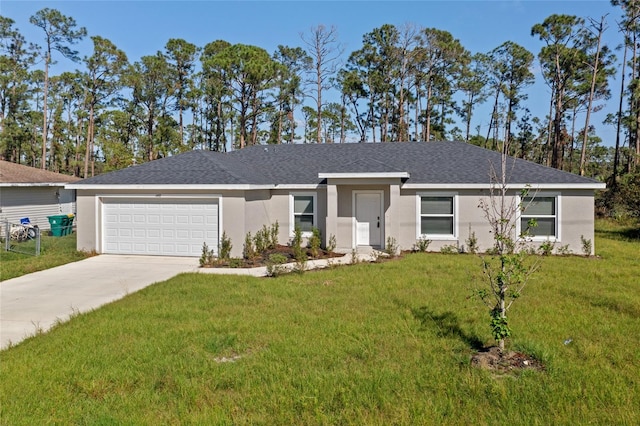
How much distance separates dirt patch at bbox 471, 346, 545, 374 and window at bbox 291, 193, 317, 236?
10.5 m

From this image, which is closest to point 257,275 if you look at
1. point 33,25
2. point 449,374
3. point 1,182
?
point 449,374

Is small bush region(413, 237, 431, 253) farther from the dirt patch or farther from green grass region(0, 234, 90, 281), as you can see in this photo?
green grass region(0, 234, 90, 281)

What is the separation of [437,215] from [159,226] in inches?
388

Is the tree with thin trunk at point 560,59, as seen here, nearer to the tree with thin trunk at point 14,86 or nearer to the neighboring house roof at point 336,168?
the neighboring house roof at point 336,168

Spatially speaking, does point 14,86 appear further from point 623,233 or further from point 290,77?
point 623,233

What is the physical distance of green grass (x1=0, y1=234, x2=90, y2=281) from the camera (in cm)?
1078

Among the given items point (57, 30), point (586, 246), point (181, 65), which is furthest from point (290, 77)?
point (586, 246)

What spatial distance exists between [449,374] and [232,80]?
30.2 metres

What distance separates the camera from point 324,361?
503cm

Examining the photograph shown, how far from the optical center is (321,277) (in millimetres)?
10039

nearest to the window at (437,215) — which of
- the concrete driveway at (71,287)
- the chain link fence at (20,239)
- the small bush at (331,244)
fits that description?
the small bush at (331,244)

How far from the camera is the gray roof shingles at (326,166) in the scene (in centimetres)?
1366

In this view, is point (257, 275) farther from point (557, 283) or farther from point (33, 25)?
point (33, 25)

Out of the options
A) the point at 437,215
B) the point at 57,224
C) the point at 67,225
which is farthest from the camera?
the point at 67,225
